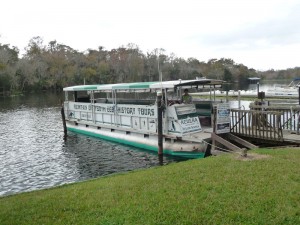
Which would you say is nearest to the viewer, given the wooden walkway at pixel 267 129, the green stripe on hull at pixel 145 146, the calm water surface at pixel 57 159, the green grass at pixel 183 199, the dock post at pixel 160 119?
the green grass at pixel 183 199

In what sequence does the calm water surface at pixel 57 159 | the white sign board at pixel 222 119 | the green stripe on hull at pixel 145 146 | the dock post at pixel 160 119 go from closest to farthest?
the calm water surface at pixel 57 159, the white sign board at pixel 222 119, the green stripe on hull at pixel 145 146, the dock post at pixel 160 119

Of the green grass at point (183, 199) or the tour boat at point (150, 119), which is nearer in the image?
the green grass at point (183, 199)

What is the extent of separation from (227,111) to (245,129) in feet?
4.36

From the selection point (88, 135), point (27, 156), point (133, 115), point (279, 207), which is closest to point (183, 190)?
point (279, 207)

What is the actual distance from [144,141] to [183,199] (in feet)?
40.7

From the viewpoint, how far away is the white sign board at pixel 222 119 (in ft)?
53.5

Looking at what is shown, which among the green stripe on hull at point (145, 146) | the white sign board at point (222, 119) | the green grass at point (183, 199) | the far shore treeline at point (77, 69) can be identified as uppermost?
the far shore treeline at point (77, 69)

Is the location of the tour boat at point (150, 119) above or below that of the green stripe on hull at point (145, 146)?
above

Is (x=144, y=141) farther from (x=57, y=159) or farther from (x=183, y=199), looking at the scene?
(x=183, y=199)

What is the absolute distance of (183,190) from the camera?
792cm

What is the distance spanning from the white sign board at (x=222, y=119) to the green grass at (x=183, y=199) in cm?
630

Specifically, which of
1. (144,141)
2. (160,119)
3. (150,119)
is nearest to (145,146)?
(144,141)

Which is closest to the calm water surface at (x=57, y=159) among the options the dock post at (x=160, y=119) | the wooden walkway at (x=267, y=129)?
the dock post at (x=160, y=119)

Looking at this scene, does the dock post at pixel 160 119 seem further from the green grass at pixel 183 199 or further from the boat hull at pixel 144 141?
the green grass at pixel 183 199
